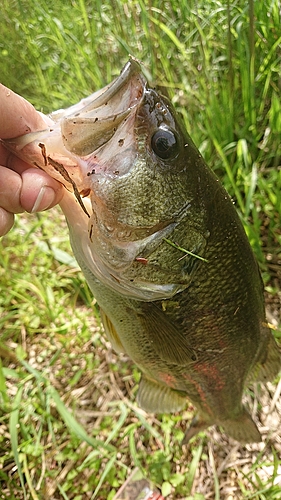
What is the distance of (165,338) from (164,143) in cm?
63

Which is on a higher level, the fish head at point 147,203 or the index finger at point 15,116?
the index finger at point 15,116

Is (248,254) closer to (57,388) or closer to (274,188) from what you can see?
(274,188)

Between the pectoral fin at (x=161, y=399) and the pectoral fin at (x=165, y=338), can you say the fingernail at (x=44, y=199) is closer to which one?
the pectoral fin at (x=165, y=338)

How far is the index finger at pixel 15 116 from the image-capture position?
3.72 feet

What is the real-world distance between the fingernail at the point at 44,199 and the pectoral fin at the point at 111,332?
52cm

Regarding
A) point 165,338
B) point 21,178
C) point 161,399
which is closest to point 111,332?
point 165,338

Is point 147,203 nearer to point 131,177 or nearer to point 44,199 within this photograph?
point 131,177

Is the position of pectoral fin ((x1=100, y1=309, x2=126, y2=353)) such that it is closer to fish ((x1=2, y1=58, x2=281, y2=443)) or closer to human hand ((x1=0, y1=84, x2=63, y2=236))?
fish ((x1=2, y1=58, x2=281, y2=443))

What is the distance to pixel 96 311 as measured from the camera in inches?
93.5

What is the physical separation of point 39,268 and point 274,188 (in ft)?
4.91

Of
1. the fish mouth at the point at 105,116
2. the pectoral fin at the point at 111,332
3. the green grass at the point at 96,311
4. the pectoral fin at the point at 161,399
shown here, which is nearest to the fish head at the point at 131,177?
the fish mouth at the point at 105,116

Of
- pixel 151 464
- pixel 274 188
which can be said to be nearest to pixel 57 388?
pixel 151 464

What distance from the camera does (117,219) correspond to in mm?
1246

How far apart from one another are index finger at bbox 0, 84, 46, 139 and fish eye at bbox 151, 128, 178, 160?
32 centimetres
